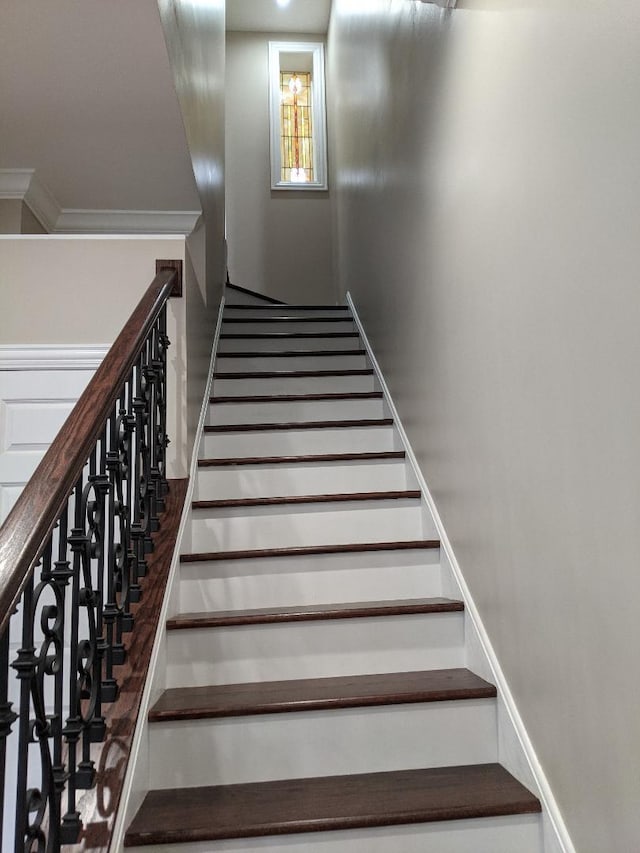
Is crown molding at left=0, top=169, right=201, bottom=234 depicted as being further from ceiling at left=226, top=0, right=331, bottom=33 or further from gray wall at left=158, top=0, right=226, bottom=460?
ceiling at left=226, top=0, right=331, bottom=33

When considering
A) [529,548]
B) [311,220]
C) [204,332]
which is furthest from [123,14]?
[311,220]

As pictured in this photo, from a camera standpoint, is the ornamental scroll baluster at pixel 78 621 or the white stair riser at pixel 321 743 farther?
the white stair riser at pixel 321 743

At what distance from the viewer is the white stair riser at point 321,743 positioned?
187cm

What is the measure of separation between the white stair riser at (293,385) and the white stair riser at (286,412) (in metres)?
0.28

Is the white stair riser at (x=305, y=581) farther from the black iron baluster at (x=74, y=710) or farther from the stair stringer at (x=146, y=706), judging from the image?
the black iron baluster at (x=74, y=710)

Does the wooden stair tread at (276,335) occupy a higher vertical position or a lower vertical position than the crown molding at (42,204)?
lower

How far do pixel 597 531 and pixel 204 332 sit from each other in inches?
103

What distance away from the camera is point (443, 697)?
1943 millimetres

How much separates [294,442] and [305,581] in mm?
960

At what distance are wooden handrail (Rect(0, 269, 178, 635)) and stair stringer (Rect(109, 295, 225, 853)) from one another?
71cm

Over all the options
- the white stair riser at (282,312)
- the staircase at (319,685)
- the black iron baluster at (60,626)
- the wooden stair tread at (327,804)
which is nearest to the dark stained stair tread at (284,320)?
the white stair riser at (282,312)

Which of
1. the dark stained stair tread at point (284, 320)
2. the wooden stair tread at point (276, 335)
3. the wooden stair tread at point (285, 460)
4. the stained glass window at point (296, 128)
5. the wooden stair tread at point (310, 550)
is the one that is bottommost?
the wooden stair tread at point (310, 550)

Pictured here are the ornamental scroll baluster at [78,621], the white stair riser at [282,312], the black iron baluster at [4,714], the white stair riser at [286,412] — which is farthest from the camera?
the white stair riser at [282,312]

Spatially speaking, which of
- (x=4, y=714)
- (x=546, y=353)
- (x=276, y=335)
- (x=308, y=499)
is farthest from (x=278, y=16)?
(x=4, y=714)
